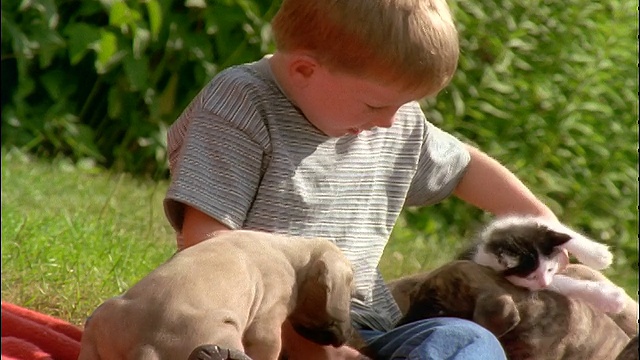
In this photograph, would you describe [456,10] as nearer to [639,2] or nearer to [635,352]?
[639,2]

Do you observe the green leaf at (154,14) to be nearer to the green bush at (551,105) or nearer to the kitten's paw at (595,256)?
the green bush at (551,105)

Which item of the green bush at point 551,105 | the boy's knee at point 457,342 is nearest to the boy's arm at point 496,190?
the boy's knee at point 457,342

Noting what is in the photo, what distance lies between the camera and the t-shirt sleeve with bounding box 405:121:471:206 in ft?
13.3

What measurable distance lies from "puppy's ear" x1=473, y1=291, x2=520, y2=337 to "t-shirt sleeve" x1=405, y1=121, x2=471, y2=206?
58 cm

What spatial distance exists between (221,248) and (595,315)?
4.91ft

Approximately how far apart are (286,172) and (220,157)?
21 centimetres

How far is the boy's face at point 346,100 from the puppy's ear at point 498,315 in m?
0.61

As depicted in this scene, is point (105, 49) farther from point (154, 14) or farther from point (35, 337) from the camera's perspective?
point (35, 337)

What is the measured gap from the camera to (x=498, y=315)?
3625 millimetres

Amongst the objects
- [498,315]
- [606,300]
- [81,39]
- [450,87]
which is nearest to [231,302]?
[498,315]

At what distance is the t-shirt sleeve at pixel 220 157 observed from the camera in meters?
3.42

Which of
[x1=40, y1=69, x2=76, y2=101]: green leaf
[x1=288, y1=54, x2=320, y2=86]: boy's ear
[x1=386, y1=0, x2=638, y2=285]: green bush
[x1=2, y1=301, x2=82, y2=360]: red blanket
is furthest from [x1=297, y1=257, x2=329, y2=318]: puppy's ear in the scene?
[x1=386, y1=0, x2=638, y2=285]: green bush

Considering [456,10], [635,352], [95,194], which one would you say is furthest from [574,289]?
[456,10]

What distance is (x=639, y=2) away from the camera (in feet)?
27.9
